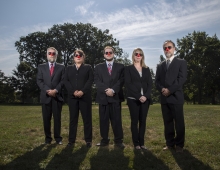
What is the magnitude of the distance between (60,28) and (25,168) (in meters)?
45.5

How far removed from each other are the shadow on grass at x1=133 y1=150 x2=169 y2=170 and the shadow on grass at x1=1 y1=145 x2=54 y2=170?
2200 millimetres

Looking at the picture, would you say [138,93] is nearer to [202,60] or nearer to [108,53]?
[108,53]

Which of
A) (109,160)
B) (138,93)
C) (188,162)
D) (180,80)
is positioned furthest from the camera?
(138,93)

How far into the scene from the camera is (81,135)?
8914mm

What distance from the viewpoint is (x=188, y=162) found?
557 cm

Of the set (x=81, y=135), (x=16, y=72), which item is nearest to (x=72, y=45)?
(x=16, y=72)

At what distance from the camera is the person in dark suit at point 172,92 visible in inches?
257

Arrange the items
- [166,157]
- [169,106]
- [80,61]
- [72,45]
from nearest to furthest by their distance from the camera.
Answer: [166,157]
[169,106]
[80,61]
[72,45]

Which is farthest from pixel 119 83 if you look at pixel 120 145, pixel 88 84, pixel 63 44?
pixel 63 44

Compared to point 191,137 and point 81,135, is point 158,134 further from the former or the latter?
point 81,135

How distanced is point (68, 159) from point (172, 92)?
313cm

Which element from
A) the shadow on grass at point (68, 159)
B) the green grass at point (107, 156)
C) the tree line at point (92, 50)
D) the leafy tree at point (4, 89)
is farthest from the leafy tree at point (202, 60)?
the shadow on grass at point (68, 159)

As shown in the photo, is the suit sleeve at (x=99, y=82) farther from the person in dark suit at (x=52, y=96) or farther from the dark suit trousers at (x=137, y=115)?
the person in dark suit at (x=52, y=96)

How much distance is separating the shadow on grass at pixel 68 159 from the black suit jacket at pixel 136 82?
2.04 metres
